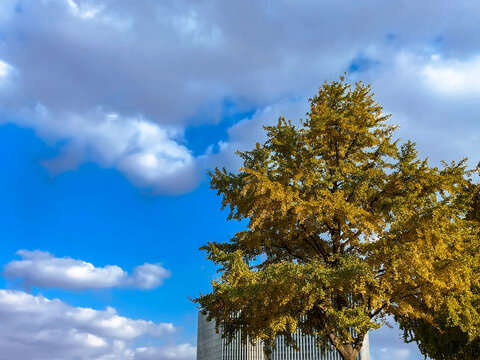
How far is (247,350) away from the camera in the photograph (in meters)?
154

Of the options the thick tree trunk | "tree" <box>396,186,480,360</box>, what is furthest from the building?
the thick tree trunk

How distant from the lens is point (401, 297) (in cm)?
1670

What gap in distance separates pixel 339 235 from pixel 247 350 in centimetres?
14662

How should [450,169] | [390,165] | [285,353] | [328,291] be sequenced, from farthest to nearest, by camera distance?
[285,353]
[390,165]
[450,169]
[328,291]

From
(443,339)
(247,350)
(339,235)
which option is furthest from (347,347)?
(247,350)

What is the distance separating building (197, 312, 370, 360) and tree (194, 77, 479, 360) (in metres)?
106

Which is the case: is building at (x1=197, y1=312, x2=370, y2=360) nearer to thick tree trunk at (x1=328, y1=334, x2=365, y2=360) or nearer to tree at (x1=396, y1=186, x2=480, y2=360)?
tree at (x1=396, y1=186, x2=480, y2=360)

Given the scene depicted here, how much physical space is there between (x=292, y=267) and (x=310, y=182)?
3455mm

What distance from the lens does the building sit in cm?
13925

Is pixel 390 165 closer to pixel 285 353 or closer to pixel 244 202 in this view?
pixel 244 202

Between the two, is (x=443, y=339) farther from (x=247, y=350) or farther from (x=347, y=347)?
(x=247, y=350)

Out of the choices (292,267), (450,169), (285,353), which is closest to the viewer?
(292,267)

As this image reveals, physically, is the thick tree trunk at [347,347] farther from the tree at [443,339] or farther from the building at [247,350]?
the building at [247,350]


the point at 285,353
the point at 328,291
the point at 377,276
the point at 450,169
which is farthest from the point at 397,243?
the point at 285,353
